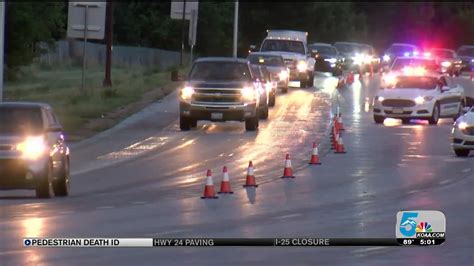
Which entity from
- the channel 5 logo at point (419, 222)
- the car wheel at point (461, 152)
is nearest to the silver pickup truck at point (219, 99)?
the car wheel at point (461, 152)

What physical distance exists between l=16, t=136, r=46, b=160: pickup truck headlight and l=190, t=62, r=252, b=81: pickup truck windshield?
55.3 ft

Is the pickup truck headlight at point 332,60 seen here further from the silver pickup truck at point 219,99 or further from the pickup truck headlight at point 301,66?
the silver pickup truck at point 219,99

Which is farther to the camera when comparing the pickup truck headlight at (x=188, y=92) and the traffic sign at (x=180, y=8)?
the traffic sign at (x=180, y=8)

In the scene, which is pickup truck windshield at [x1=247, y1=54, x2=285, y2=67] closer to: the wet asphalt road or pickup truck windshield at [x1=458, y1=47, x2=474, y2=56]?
the wet asphalt road

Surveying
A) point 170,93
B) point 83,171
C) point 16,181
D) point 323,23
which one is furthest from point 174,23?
point 16,181

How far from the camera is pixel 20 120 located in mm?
21359

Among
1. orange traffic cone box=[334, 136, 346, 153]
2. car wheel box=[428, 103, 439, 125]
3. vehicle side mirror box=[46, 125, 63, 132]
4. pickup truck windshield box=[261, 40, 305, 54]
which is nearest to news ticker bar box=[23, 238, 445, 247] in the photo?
vehicle side mirror box=[46, 125, 63, 132]

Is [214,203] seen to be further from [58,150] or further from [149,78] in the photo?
[149,78]

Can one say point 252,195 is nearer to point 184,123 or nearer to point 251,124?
point 251,124

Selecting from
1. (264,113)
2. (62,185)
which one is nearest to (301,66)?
(264,113)

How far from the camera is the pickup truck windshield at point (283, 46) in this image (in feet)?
190

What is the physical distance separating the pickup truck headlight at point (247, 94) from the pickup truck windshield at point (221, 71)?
0.31 metres

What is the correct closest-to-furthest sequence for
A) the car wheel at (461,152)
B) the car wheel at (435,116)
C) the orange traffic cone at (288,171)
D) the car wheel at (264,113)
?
the orange traffic cone at (288,171)
the car wheel at (461,152)
the car wheel at (435,116)
the car wheel at (264,113)

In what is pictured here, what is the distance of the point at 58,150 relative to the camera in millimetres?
21750
